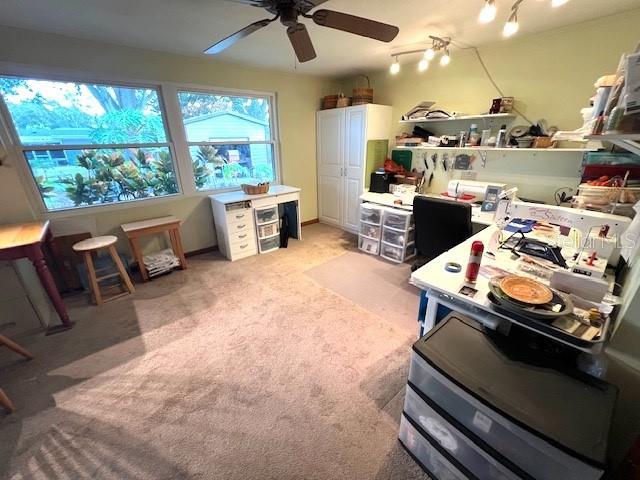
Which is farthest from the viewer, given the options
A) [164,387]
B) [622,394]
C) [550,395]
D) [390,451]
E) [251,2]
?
[164,387]

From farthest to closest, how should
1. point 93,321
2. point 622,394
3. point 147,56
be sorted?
1. point 147,56
2. point 93,321
3. point 622,394

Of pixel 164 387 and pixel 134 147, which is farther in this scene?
pixel 134 147

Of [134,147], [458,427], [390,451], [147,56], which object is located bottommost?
[390,451]

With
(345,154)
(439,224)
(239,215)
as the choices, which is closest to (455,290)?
(439,224)

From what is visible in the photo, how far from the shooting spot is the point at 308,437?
1.38m

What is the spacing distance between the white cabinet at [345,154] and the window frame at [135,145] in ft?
2.59

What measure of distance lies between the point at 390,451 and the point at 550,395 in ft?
2.59

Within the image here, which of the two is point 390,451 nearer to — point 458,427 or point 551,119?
point 458,427

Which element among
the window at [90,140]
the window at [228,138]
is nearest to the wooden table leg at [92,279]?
the window at [90,140]

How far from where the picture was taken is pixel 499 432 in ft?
3.05

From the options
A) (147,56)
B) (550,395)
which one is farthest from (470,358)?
(147,56)

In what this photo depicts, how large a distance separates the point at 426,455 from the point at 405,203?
2474 millimetres

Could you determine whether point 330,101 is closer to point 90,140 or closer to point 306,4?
point 306,4

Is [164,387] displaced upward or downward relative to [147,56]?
downward
